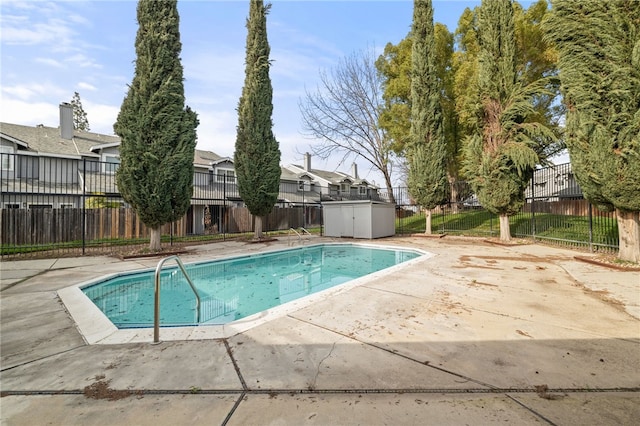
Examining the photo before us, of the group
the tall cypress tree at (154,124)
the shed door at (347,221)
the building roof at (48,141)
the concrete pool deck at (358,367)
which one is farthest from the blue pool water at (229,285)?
the building roof at (48,141)

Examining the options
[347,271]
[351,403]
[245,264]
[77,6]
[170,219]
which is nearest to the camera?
[351,403]

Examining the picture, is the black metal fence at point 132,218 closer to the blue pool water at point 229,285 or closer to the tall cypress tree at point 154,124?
the tall cypress tree at point 154,124

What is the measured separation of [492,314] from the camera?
3430 mm

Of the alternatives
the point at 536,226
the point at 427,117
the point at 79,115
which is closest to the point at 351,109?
the point at 427,117

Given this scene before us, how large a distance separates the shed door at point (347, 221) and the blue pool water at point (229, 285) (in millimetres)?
4191

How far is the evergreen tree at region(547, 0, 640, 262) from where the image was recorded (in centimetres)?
552

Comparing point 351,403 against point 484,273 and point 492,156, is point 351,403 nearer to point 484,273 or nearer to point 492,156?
point 484,273

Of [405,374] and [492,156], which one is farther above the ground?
[492,156]

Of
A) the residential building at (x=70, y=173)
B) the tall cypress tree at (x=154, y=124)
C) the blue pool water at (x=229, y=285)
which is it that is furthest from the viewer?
the residential building at (x=70, y=173)

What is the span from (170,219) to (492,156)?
40.6 feet

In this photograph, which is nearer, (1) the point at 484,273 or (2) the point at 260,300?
(2) the point at 260,300

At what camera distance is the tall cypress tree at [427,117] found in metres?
13.6

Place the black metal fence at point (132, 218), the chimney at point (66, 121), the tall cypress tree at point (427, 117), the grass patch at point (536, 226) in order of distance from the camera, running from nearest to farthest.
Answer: the grass patch at point (536, 226) < the black metal fence at point (132, 218) < the tall cypress tree at point (427, 117) < the chimney at point (66, 121)

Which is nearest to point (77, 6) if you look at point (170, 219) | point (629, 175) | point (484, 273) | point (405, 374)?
point (170, 219)
